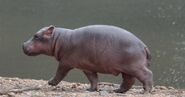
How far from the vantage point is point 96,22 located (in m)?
19.2

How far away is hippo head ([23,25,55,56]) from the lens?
6484mm

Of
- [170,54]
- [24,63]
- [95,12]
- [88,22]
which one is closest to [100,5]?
[95,12]

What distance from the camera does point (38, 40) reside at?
654cm

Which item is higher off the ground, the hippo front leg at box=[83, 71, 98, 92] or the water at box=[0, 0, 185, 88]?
the water at box=[0, 0, 185, 88]

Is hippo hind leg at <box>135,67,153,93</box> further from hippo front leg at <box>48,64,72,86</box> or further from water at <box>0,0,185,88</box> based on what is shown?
water at <box>0,0,185,88</box>

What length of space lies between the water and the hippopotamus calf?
4182mm

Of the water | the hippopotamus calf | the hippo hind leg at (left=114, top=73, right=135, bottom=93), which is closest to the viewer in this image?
the hippopotamus calf

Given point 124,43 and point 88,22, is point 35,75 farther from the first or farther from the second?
point 88,22

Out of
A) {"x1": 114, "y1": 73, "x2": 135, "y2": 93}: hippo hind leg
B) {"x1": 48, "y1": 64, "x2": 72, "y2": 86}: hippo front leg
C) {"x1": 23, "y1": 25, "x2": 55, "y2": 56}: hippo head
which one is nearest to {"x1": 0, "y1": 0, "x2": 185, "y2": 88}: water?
{"x1": 48, "y1": 64, "x2": 72, "y2": 86}: hippo front leg

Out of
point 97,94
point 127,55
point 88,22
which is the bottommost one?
point 97,94

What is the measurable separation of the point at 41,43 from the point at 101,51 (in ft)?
2.62

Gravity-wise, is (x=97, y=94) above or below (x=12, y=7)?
below

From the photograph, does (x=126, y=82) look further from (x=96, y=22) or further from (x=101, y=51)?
(x=96, y=22)

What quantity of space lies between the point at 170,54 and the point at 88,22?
5246 mm
